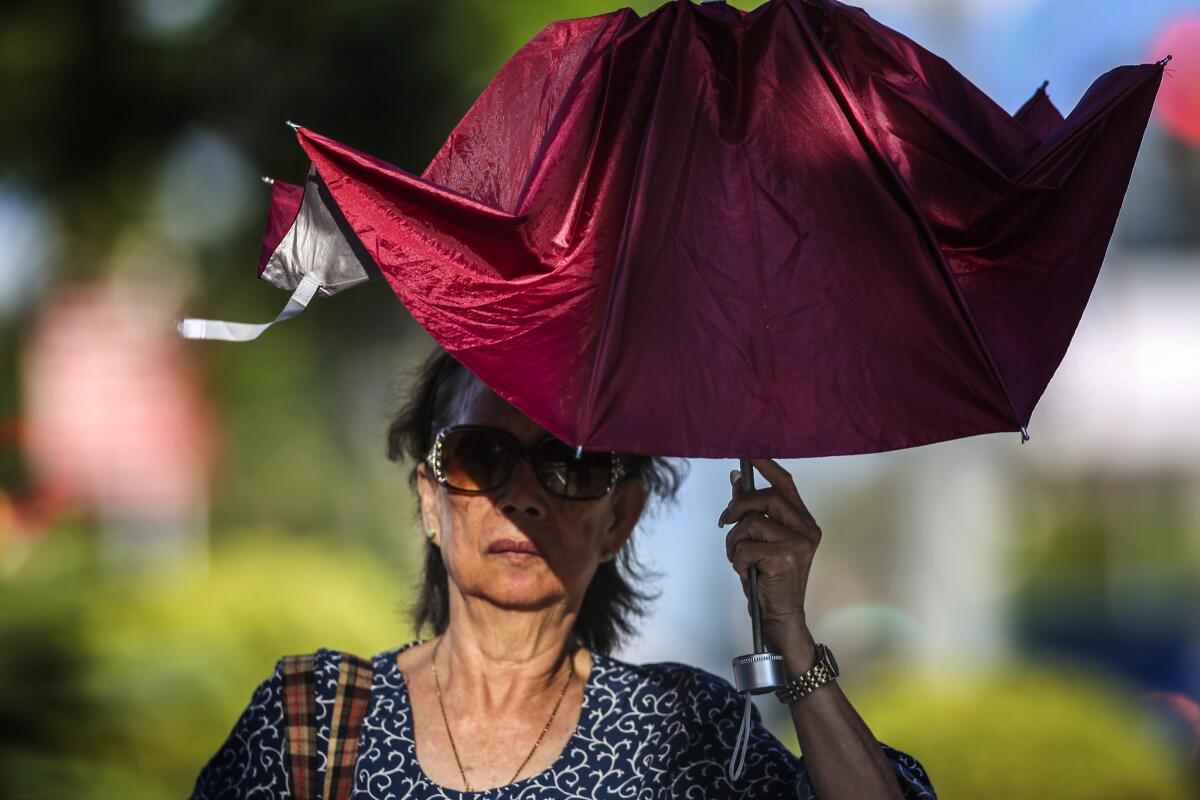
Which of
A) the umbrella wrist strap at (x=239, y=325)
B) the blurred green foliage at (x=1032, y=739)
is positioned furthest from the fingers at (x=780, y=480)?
the blurred green foliage at (x=1032, y=739)

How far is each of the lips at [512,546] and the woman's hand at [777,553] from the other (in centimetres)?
42

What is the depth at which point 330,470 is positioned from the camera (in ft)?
29.5

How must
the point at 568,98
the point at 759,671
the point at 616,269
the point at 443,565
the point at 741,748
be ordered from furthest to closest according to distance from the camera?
the point at 443,565, the point at 741,748, the point at 759,671, the point at 568,98, the point at 616,269

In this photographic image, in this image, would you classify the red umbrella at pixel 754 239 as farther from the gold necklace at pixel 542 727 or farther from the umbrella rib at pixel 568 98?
the gold necklace at pixel 542 727

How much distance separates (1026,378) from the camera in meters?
2.12

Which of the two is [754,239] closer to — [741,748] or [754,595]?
[754,595]

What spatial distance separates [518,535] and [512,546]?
2cm

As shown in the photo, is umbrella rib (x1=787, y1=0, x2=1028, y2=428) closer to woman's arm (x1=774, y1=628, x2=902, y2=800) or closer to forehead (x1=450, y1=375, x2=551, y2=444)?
woman's arm (x1=774, y1=628, x2=902, y2=800)

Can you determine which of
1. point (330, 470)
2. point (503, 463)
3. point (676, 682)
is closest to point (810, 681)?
point (676, 682)

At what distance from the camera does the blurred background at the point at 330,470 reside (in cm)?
674

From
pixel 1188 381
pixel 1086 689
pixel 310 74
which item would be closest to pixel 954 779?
pixel 1086 689

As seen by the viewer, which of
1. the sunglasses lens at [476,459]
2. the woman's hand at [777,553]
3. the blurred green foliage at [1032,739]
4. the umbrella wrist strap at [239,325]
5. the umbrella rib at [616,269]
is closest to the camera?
the umbrella rib at [616,269]

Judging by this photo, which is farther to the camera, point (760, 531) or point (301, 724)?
point (301, 724)

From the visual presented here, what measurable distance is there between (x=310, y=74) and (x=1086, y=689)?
5.08 m
